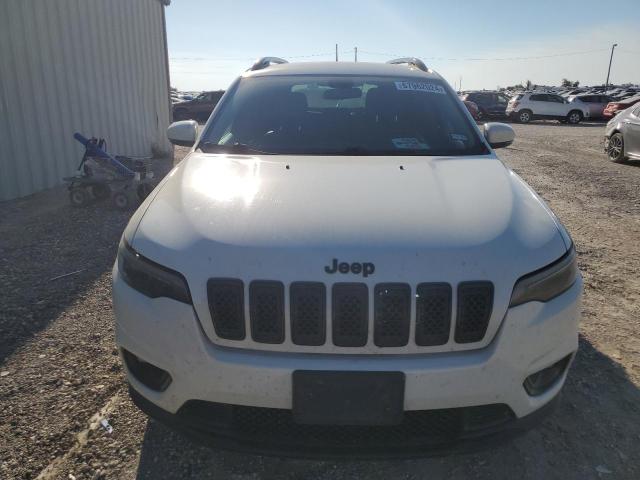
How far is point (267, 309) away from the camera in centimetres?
168

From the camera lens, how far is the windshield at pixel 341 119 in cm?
279

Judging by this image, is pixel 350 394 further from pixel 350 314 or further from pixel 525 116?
pixel 525 116

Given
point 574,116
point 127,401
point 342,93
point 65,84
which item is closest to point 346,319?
point 127,401

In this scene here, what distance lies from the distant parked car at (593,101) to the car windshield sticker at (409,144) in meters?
25.3

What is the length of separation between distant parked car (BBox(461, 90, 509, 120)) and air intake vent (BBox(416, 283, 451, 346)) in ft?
85.2

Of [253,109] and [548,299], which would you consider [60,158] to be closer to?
[253,109]

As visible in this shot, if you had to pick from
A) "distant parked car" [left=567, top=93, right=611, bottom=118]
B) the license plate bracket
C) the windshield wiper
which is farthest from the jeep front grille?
"distant parked car" [left=567, top=93, right=611, bottom=118]

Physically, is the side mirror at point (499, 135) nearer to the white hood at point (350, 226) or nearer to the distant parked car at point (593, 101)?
the white hood at point (350, 226)

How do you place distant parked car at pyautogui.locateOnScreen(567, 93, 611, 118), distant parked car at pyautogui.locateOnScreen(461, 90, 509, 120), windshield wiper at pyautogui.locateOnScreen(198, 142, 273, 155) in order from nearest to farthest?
windshield wiper at pyautogui.locateOnScreen(198, 142, 273, 155) → distant parked car at pyautogui.locateOnScreen(567, 93, 611, 118) → distant parked car at pyautogui.locateOnScreen(461, 90, 509, 120)

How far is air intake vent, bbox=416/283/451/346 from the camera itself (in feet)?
5.45

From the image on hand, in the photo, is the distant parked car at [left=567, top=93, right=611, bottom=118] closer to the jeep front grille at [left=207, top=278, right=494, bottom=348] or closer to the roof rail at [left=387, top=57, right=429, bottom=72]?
the roof rail at [left=387, top=57, right=429, bottom=72]

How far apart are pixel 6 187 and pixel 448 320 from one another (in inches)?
279

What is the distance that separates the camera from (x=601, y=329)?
3.25m

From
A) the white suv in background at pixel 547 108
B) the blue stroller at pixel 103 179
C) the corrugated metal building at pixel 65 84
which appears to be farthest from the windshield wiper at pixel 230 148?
the white suv in background at pixel 547 108
